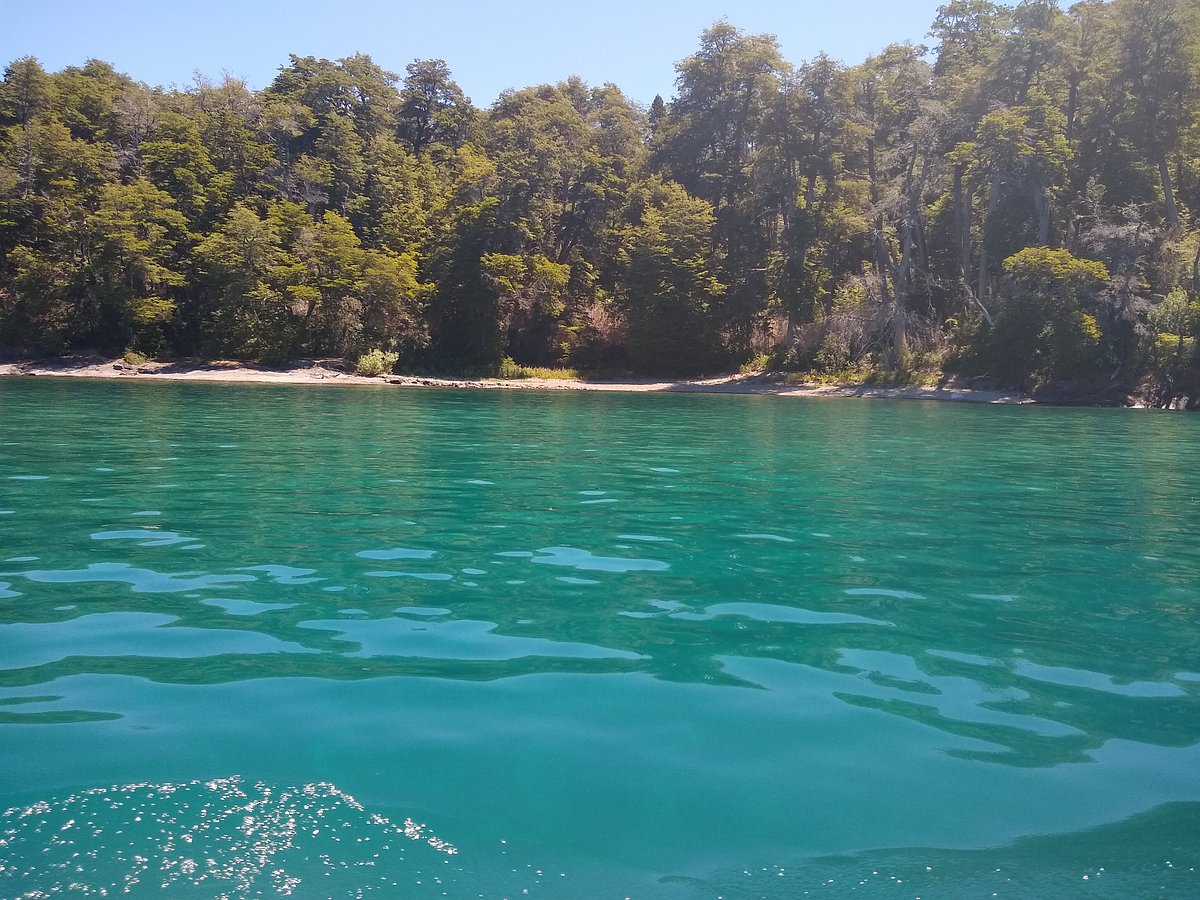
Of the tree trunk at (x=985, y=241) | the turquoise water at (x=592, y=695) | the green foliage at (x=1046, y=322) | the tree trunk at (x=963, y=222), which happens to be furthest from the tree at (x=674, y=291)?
the turquoise water at (x=592, y=695)

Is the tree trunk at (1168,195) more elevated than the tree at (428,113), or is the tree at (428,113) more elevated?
the tree at (428,113)

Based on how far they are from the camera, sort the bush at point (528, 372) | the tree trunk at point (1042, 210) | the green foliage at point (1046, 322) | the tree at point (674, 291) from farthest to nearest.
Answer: the tree at point (674, 291) → the bush at point (528, 372) → the tree trunk at point (1042, 210) → the green foliage at point (1046, 322)

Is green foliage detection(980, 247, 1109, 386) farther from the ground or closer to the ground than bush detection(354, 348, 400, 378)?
farther from the ground

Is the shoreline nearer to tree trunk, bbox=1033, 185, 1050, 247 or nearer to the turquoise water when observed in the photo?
tree trunk, bbox=1033, 185, 1050, 247

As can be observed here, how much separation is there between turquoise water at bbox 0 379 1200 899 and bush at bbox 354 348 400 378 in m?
35.7

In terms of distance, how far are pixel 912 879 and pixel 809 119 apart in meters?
49.2

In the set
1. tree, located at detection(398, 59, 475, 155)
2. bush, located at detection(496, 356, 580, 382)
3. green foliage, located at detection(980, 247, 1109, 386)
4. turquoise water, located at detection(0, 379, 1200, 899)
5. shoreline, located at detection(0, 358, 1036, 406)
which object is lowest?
turquoise water, located at detection(0, 379, 1200, 899)

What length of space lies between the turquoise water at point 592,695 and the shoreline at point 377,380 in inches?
1267

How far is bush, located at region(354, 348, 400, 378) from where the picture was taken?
44.9 metres

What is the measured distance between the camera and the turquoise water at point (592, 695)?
277cm

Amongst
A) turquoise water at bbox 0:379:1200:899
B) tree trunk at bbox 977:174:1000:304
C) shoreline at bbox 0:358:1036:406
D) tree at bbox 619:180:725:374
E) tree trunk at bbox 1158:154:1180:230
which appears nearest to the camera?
turquoise water at bbox 0:379:1200:899

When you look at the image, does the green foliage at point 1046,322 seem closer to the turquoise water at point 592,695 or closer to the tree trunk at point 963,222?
the tree trunk at point 963,222

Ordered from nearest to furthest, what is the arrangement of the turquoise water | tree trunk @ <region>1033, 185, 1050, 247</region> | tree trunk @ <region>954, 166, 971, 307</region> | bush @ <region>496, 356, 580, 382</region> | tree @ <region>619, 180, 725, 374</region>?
1. the turquoise water
2. tree trunk @ <region>1033, 185, 1050, 247</region>
3. tree trunk @ <region>954, 166, 971, 307</region>
4. bush @ <region>496, 356, 580, 382</region>
5. tree @ <region>619, 180, 725, 374</region>

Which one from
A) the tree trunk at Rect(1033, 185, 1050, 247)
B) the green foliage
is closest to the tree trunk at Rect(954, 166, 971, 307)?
the tree trunk at Rect(1033, 185, 1050, 247)
